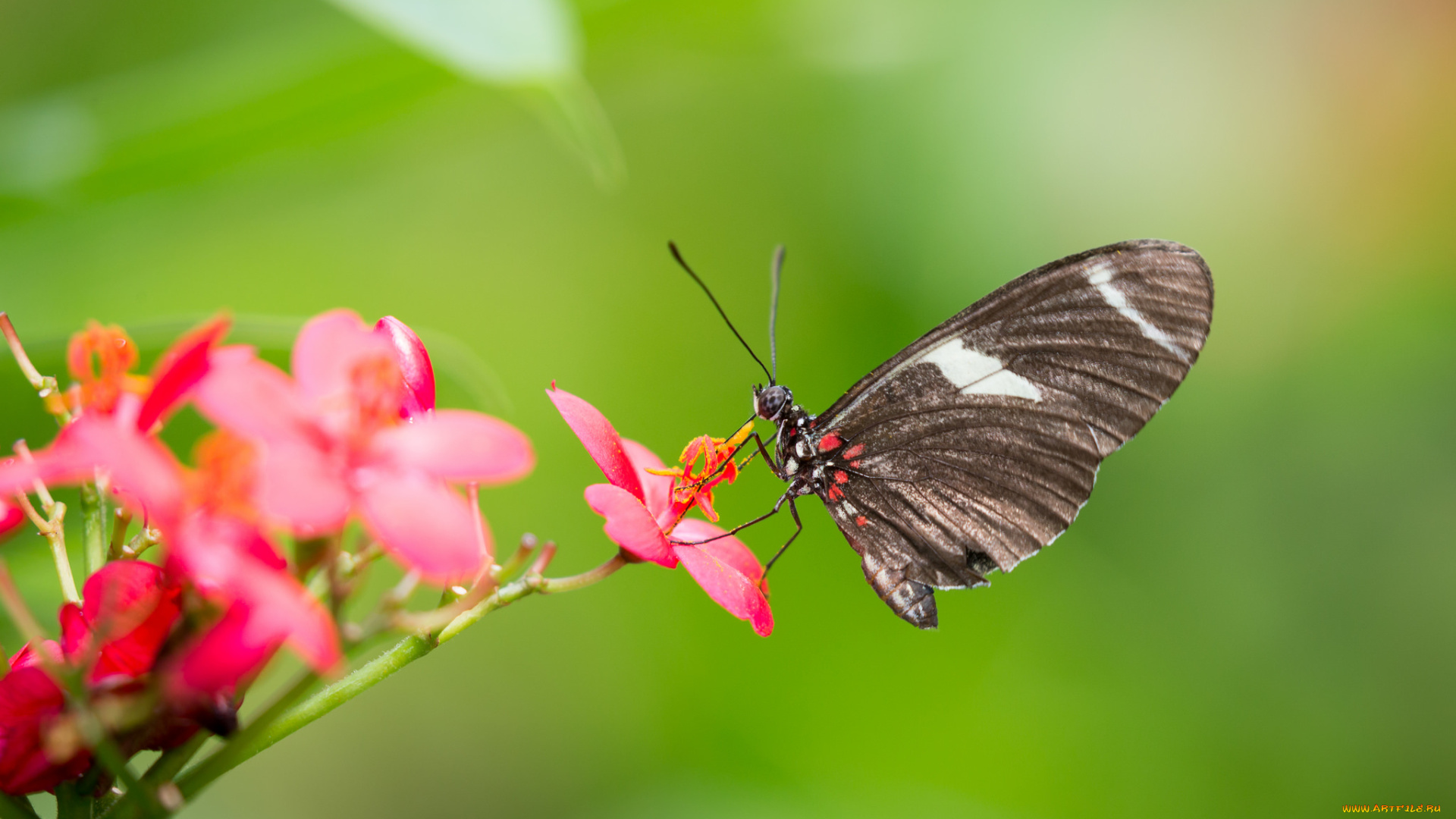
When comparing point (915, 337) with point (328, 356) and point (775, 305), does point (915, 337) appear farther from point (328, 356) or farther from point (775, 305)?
point (328, 356)

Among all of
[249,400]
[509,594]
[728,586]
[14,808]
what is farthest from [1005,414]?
[14,808]

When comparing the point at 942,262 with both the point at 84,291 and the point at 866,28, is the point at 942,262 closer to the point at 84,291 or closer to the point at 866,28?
the point at 866,28

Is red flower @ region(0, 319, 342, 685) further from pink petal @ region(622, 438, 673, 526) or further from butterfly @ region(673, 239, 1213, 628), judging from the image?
butterfly @ region(673, 239, 1213, 628)

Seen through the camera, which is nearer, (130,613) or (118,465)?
(118,465)

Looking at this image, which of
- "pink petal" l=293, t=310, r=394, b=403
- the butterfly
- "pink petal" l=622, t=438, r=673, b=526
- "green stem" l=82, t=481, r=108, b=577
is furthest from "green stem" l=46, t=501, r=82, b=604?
the butterfly

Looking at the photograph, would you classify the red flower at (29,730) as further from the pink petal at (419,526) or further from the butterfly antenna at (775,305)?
the butterfly antenna at (775,305)

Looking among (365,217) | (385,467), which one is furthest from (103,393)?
(365,217)
